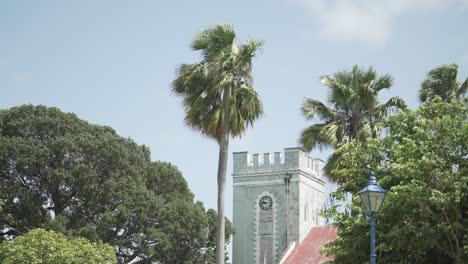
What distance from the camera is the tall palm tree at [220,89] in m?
26.2

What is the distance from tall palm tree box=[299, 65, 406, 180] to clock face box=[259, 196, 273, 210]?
24078mm

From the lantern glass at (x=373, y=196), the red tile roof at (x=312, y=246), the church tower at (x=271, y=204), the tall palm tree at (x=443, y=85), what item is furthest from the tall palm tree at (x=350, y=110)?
the church tower at (x=271, y=204)

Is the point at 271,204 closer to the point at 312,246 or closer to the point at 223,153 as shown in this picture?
the point at 312,246

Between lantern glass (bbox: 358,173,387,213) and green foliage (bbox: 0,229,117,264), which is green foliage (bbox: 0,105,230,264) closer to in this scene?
green foliage (bbox: 0,229,117,264)

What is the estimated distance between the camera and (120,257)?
154ft

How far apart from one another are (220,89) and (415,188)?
7693 mm

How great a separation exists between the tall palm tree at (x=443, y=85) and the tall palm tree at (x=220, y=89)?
520 cm

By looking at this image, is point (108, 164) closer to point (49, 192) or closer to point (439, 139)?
point (49, 192)

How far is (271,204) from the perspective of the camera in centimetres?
5112

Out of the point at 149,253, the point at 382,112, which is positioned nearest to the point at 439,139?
the point at 382,112

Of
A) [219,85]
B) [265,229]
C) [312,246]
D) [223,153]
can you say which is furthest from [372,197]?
[265,229]

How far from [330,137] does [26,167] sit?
2543 centimetres

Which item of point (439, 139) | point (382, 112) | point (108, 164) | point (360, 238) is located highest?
point (108, 164)

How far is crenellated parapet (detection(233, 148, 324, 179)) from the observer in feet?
168
